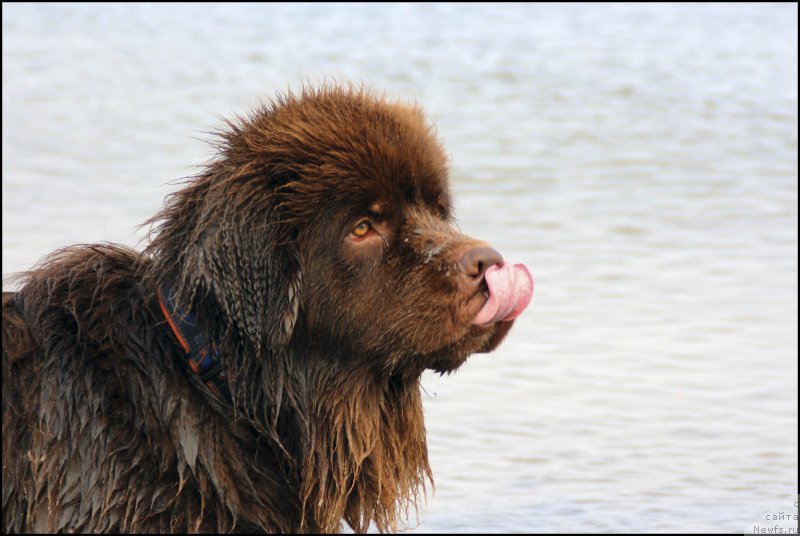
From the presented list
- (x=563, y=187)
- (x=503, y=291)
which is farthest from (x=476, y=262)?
(x=563, y=187)

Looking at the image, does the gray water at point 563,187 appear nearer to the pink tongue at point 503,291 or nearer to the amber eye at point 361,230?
the amber eye at point 361,230

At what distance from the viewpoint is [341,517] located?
13.7 feet

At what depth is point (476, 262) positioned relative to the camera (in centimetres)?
389

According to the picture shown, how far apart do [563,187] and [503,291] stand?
7433 mm

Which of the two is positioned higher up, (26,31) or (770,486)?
(770,486)

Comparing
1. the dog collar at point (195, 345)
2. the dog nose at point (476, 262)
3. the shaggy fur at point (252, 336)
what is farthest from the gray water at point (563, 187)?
the dog nose at point (476, 262)

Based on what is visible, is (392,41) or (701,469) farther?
(392,41)

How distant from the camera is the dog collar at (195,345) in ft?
12.7

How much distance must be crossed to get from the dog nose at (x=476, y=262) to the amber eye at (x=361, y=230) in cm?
32

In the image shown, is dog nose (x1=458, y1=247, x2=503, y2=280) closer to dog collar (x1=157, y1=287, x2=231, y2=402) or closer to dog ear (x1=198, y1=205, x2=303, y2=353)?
dog ear (x1=198, y1=205, x2=303, y2=353)

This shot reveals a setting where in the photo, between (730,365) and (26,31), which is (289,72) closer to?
(26,31)

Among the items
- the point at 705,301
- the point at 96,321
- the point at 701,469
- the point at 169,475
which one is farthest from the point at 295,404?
the point at 705,301

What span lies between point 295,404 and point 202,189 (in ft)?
2.46

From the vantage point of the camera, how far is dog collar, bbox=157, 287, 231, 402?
3.87 m
